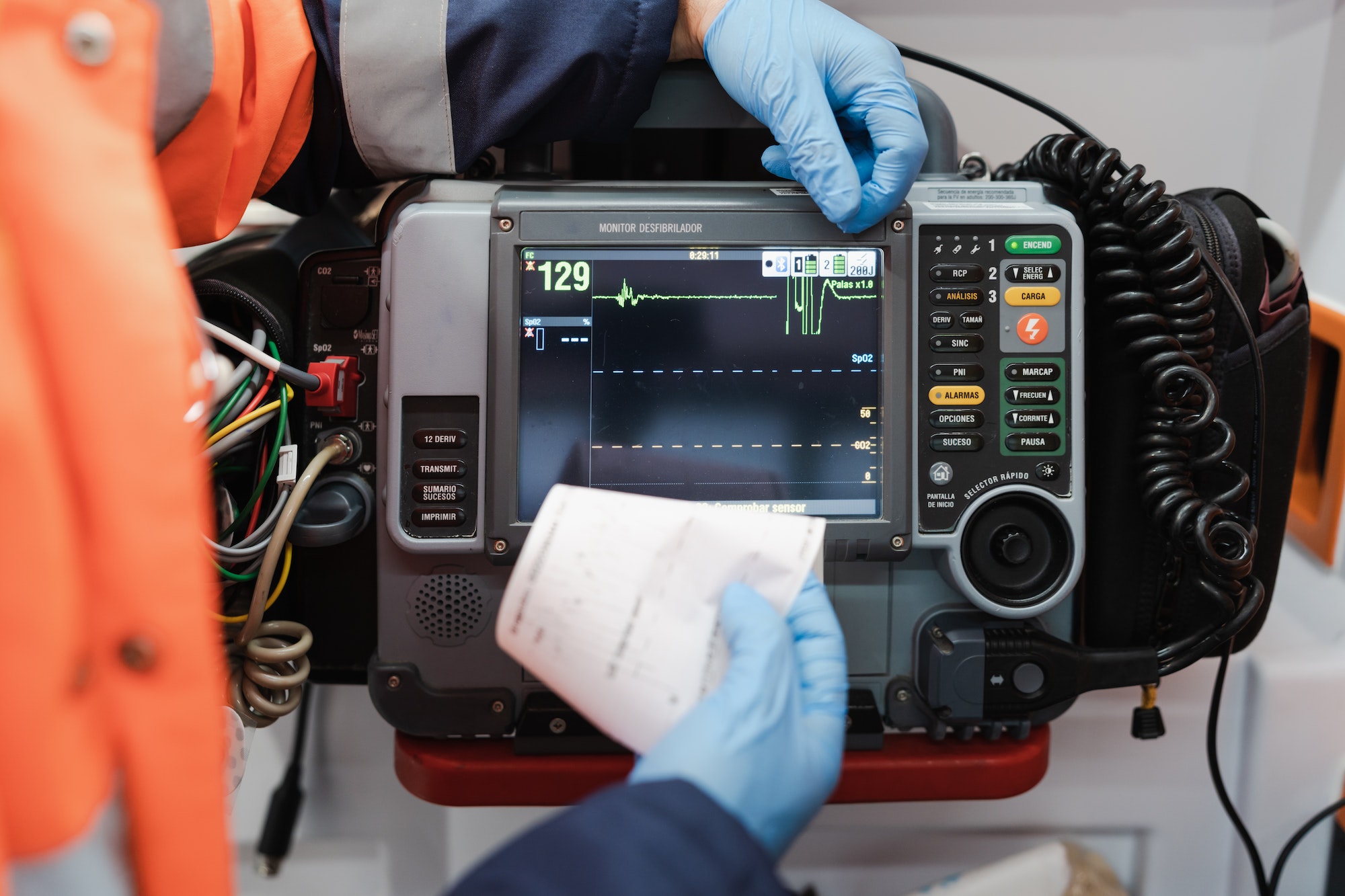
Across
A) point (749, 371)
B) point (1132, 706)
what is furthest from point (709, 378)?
point (1132, 706)

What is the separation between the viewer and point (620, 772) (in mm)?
899

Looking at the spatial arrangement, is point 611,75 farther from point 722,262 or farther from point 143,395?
point 143,395

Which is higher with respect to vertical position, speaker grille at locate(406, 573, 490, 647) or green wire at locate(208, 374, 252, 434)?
green wire at locate(208, 374, 252, 434)

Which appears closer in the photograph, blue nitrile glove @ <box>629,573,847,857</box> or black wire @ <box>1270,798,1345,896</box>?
blue nitrile glove @ <box>629,573,847,857</box>

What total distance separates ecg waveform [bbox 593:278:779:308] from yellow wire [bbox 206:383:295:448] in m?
0.36

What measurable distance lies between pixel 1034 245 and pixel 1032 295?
0.17 feet

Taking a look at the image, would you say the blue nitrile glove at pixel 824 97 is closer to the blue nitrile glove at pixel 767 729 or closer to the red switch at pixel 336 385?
the blue nitrile glove at pixel 767 729

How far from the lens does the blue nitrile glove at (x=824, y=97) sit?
82cm

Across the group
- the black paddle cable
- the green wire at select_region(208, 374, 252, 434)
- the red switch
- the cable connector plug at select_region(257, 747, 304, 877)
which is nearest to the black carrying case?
the black paddle cable

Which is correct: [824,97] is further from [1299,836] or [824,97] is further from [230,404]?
[1299,836]

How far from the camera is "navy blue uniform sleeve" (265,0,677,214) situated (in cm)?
86

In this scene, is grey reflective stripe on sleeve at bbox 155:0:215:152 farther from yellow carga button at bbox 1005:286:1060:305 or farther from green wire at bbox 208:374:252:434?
yellow carga button at bbox 1005:286:1060:305

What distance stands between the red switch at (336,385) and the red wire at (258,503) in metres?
0.07

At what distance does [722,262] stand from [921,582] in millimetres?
407
